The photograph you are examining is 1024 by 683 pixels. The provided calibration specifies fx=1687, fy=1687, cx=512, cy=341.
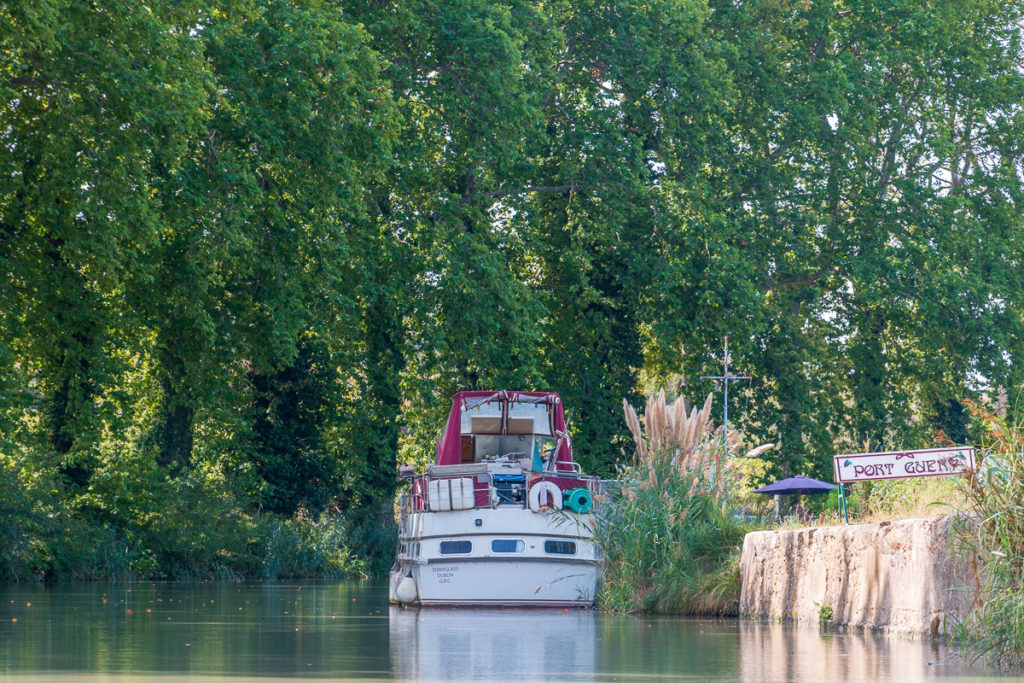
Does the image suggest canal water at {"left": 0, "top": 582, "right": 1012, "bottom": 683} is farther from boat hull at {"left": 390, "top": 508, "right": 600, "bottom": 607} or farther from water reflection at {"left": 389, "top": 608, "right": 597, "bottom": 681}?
boat hull at {"left": 390, "top": 508, "right": 600, "bottom": 607}

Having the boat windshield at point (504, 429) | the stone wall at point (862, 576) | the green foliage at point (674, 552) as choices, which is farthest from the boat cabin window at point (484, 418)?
the stone wall at point (862, 576)

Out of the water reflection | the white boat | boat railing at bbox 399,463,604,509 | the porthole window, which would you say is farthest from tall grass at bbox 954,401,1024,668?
boat railing at bbox 399,463,604,509

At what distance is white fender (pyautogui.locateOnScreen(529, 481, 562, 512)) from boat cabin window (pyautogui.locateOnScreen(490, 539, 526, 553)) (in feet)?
1.65

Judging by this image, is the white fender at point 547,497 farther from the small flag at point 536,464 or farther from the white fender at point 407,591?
the small flag at point 536,464

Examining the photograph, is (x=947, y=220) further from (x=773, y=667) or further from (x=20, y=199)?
(x=773, y=667)

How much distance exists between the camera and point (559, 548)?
22.4 meters

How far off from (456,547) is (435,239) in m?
13.7

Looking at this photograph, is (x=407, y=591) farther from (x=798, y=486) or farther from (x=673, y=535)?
(x=798, y=486)

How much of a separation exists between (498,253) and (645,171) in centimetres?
508

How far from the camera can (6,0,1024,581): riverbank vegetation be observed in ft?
91.1

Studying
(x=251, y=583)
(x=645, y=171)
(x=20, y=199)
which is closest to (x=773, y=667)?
(x=20, y=199)

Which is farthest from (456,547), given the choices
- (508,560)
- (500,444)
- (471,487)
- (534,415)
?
(500,444)

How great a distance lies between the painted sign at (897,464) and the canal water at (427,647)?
1.42m

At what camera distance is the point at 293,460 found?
4359 cm
